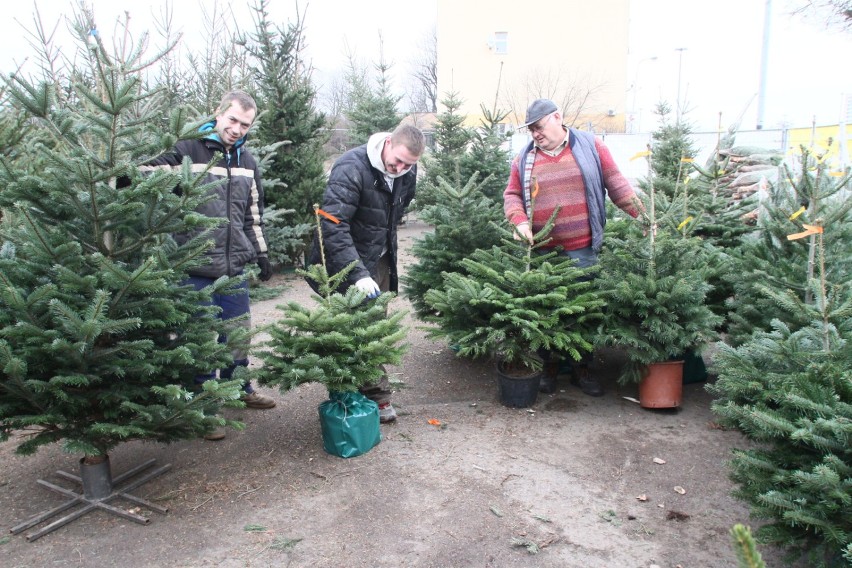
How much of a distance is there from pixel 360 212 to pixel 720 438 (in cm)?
280

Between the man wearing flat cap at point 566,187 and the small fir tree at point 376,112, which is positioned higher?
the small fir tree at point 376,112

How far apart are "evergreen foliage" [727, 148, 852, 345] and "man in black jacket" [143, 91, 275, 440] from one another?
127 inches

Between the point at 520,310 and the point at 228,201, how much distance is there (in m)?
2.04

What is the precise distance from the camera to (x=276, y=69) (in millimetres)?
9758

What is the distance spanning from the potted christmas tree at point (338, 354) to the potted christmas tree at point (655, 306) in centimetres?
162

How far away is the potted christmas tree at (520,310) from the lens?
165 inches

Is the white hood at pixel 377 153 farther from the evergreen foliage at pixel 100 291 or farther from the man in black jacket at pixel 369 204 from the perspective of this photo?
the evergreen foliage at pixel 100 291

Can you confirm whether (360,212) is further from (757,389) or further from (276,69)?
(276,69)

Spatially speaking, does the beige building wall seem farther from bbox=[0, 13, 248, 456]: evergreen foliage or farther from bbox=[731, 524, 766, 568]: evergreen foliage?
bbox=[731, 524, 766, 568]: evergreen foliage

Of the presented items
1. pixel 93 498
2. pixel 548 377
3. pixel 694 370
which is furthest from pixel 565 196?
pixel 93 498

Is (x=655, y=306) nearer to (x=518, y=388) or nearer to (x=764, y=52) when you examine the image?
(x=518, y=388)

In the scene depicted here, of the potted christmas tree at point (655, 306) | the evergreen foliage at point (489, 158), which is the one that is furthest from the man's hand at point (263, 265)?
the evergreen foliage at point (489, 158)

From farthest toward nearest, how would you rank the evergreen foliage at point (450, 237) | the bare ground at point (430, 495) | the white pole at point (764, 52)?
the white pole at point (764, 52)
the evergreen foliage at point (450, 237)
the bare ground at point (430, 495)

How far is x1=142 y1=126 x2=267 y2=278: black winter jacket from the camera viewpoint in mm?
3855
